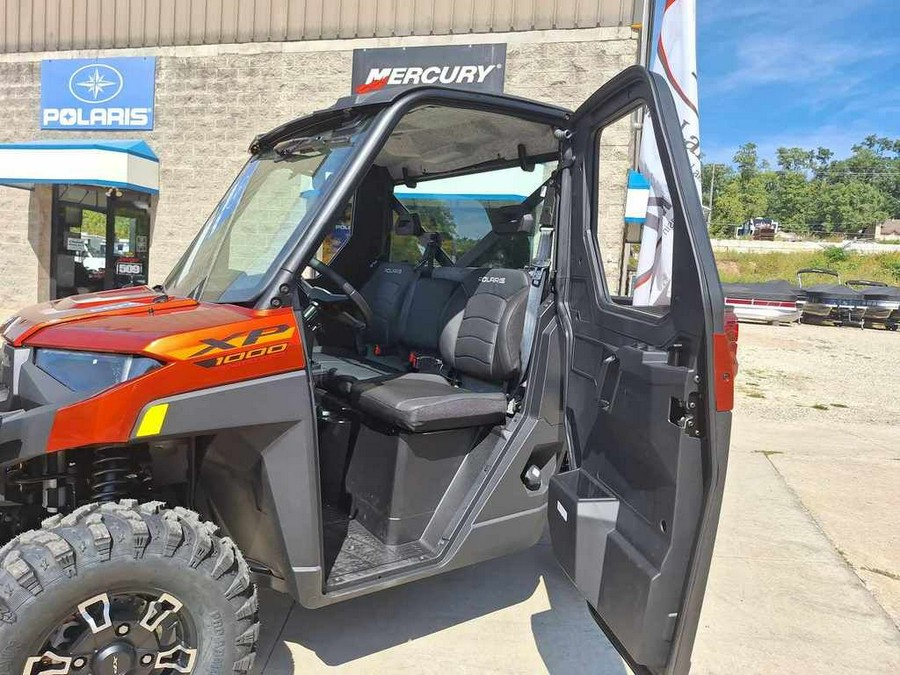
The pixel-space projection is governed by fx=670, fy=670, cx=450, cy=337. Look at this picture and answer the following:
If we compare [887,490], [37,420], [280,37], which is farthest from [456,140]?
[280,37]

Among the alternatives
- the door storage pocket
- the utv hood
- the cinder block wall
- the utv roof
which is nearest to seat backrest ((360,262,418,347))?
the utv roof

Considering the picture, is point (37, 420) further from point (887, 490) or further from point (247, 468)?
point (887, 490)

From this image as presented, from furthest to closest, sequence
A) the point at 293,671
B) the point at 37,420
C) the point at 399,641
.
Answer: the point at 399,641 < the point at 293,671 < the point at 37,420

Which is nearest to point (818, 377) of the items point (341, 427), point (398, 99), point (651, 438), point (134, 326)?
point (341, 427)

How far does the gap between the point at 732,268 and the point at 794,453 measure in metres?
41.8

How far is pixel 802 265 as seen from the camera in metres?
44.2

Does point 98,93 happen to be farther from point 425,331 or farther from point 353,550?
point 353,550

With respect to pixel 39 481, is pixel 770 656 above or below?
below

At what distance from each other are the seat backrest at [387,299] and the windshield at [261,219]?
123cm

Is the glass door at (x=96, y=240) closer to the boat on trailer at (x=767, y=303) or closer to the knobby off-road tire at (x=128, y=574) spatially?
the knobby off-road tire at (x=128, y=574)

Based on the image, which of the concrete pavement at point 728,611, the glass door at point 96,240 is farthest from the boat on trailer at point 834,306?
the glass door at point 96,240

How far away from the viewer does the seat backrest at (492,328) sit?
3078mm

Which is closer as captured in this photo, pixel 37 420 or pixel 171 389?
pixel 37 420

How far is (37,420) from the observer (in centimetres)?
177
